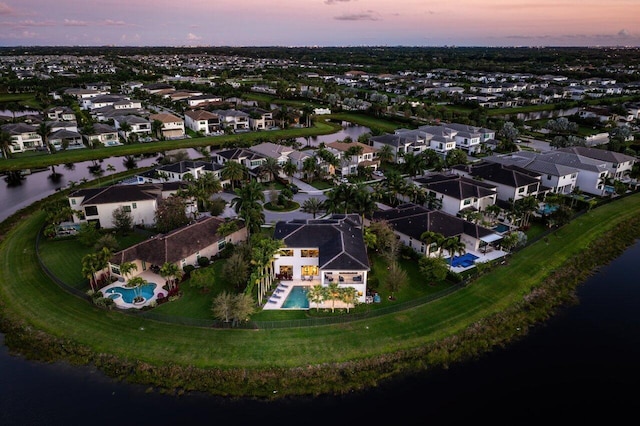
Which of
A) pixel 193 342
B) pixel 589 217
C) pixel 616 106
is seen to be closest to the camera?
pixel 193 342

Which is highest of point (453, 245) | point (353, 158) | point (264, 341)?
point (453, 245)

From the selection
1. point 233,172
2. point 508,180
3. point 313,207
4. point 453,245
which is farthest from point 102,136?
point 508,180

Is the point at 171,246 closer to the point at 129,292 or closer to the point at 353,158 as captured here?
the point at 129,292

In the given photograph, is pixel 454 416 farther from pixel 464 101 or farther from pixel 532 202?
pixel 464 101

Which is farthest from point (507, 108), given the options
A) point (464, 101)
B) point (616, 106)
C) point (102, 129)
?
point (102, 129)

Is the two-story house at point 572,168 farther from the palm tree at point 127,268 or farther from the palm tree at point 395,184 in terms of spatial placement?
the palm tree at point 127,268

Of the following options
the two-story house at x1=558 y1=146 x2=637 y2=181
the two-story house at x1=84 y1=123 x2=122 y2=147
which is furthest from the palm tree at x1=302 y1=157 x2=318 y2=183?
the two-story house at x1=84 y1=123 x2=122 y2=147
